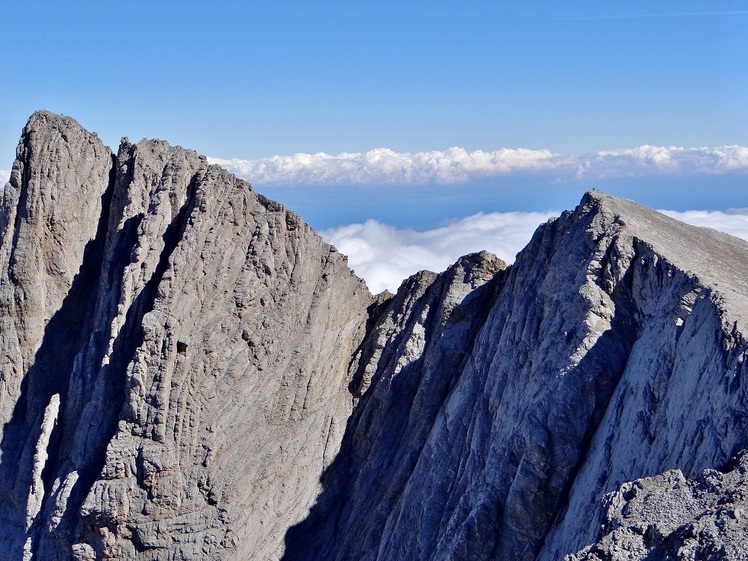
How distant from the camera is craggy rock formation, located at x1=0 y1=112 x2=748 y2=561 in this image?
23.7 metres

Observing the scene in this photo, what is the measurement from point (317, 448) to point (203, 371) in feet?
21.1

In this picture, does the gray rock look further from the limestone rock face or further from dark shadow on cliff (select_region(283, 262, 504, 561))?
the limestone rock face

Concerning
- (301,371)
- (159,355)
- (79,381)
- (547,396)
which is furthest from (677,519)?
(79,381)

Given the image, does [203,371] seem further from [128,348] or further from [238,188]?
[238,188]

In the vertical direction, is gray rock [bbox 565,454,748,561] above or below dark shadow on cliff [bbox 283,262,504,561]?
above

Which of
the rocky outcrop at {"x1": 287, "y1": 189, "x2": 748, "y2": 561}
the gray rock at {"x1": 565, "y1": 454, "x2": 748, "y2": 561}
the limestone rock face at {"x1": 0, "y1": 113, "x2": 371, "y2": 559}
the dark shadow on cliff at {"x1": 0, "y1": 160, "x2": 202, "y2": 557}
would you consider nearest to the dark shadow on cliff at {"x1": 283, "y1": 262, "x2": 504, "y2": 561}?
the rocky outcrop at {"x1": 287, "y1": 189, "x2": 748, "y2": 561}

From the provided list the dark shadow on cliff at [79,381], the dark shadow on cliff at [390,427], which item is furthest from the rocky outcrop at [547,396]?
the dark shadow on cliff at [79,381]

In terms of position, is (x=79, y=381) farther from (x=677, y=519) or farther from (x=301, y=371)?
(x=677, y=519)

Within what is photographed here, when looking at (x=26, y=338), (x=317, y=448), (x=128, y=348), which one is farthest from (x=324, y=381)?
(x=26, y=338)

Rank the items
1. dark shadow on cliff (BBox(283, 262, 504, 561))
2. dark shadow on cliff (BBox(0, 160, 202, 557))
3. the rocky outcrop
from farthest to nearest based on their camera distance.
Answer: dark shadow on cliff (BBox(0, 160, 202, 557))
dark shadow on cliff (BBox(283, 262, 504, 561))
the rocky outcrop

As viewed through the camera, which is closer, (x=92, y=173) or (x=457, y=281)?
(x=457, y=281)

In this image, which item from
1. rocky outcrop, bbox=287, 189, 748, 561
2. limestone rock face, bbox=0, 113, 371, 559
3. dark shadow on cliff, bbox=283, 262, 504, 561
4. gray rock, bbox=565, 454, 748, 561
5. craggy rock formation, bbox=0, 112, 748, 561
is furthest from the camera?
dark shadow on cliff, bbox=283, 262, 504, 561

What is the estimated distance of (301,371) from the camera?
36031mm

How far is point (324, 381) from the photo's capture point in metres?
37.1
